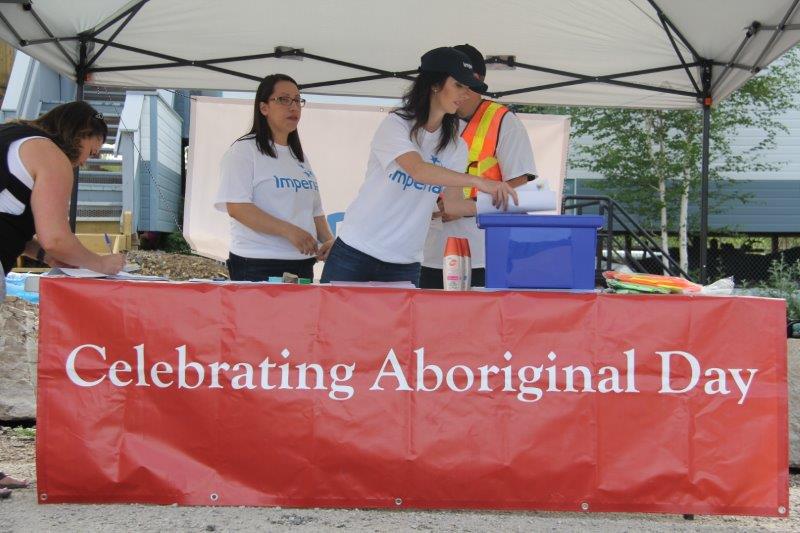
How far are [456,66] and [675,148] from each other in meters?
12.7

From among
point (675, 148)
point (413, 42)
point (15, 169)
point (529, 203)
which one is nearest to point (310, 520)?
point (529, 203)

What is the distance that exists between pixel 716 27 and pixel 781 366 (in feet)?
9.14

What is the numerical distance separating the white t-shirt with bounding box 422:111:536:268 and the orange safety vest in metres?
0.02

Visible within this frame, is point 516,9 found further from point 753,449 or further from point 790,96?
point 790,96

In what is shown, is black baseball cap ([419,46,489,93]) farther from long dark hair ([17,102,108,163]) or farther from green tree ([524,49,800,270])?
green tree ([524,49,800,270])

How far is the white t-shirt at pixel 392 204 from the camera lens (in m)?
3.06

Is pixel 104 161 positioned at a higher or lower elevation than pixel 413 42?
lower

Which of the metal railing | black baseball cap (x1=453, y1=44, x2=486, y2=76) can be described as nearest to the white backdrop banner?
the metal railing

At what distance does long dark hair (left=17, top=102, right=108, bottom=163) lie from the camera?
2.89m

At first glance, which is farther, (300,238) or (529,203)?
(300,238)

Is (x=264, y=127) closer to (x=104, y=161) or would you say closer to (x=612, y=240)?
(x=612, y=240)

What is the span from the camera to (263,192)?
365cm

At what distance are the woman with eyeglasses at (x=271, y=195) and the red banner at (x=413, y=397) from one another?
832mm

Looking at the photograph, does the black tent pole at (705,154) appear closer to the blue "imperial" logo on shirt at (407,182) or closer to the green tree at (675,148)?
the blue "imperial" logo on shirt at (407,182)
